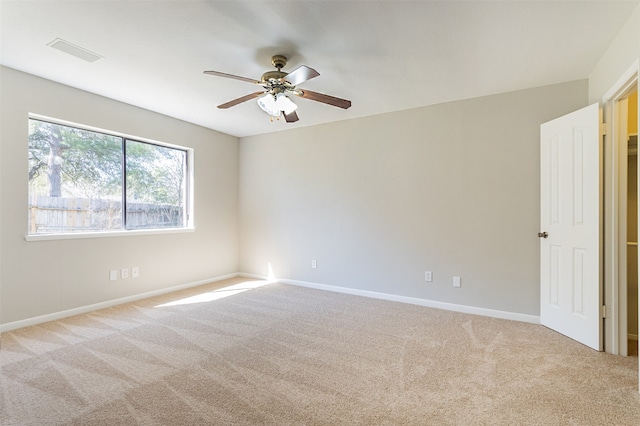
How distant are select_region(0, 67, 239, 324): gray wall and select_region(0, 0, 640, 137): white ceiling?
0.29m

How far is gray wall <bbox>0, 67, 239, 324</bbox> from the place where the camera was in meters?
2.96

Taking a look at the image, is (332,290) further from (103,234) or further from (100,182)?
(100,182)

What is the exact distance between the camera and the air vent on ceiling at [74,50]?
2.46 metres

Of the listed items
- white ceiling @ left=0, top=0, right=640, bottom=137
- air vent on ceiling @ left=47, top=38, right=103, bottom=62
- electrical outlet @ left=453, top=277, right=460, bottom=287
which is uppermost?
air vent on ceiling @ left=47, top=38, right=103, bottom=62

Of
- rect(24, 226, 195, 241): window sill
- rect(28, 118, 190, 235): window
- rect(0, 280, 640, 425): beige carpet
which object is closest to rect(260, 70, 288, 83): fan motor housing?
rect(0, 280, 640, 425): beige carpet

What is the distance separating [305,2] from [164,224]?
3755 mm

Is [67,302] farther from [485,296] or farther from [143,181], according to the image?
[485,296]

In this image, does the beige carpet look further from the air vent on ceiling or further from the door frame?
the air vent on ceiling

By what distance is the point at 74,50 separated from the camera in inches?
101

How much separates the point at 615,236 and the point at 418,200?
1868 mm

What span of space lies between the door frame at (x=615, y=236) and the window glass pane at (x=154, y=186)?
203 inches

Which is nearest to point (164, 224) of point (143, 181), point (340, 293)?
point (143, 181)

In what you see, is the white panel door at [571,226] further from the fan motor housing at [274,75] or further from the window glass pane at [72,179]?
the window glass pane at [72,179]

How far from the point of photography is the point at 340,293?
4.42 m
